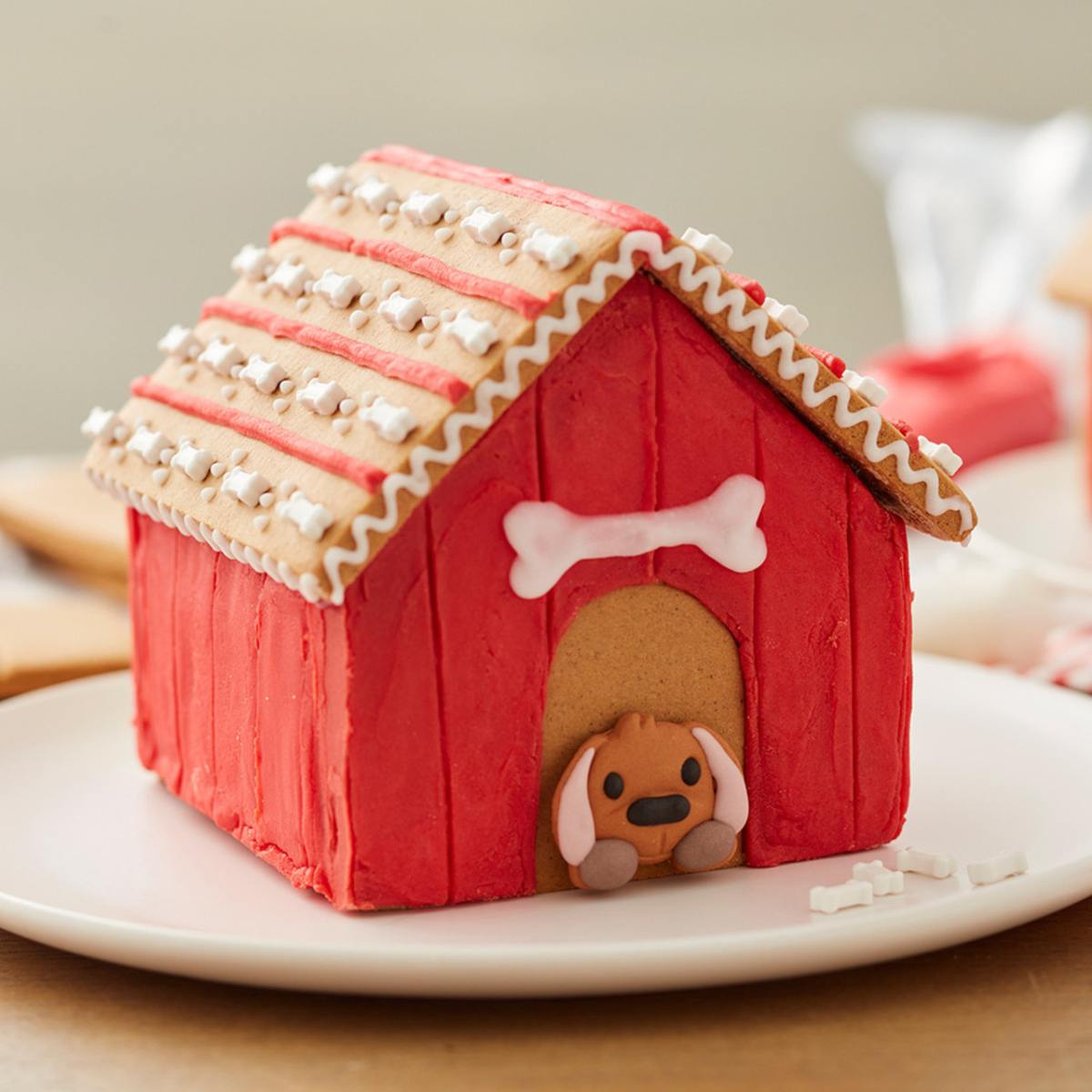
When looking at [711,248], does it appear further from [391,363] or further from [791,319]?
[391,363]

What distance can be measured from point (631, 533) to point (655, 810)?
15 cm

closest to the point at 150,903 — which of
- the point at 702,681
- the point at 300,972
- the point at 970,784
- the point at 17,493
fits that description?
the point at 300,972

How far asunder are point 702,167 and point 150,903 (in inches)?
91.1

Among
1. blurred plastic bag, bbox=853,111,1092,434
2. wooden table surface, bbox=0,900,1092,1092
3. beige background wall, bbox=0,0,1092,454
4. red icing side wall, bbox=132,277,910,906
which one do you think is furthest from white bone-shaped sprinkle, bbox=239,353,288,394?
beige background wall, bbox=0,0,1092,454

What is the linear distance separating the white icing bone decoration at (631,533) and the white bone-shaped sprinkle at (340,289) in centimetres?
18

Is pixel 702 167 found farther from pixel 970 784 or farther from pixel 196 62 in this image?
pixel 970 784

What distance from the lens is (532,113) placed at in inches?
121

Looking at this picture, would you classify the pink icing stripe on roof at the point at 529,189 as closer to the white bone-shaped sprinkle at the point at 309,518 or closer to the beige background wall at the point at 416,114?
the white bone-shaped sprinkle at the point at 309,518

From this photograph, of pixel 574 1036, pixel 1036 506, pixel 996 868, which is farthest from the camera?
pixel 1036 506

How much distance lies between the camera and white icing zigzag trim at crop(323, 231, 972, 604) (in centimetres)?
96

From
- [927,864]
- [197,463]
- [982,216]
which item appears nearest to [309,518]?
[197,463]

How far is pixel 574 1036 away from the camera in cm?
93

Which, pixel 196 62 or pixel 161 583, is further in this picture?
pixel 196 62

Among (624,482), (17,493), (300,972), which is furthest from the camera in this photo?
(17,493)
